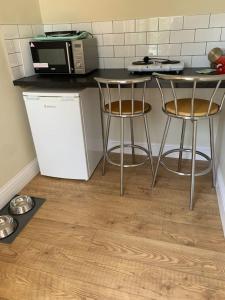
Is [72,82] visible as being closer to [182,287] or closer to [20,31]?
[20,31]

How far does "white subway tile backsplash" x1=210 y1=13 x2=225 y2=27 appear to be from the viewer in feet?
6.36

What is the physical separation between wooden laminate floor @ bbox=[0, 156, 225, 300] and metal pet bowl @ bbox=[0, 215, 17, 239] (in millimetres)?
93

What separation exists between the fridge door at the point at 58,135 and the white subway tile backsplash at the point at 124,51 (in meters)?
0.69

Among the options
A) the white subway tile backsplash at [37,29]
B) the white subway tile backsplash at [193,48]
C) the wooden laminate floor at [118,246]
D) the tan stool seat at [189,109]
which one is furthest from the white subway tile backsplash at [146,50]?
the wooden laminate floor at [118,246]

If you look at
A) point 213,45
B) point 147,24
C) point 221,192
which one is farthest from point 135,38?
point 221,192

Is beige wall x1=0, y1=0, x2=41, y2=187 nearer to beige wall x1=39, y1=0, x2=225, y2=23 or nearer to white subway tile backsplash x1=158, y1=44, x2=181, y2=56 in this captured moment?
beige wall x1=39, y1=0, x2=225, y2=23

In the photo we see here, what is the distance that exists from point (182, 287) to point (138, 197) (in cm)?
81

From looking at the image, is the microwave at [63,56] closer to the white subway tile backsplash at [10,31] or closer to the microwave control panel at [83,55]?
the microwave control panel at [83,55]

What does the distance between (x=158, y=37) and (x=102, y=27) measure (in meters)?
0.51

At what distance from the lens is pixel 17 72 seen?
207cm

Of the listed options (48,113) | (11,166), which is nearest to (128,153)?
(48,113)

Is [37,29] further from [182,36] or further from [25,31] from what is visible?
[182,36]

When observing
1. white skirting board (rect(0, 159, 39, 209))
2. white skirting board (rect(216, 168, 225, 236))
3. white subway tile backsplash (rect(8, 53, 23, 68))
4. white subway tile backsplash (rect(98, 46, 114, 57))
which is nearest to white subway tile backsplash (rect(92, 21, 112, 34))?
white subway tile backsplash (rect(98, 46, 114, 57))

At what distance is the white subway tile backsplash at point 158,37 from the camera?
2107mm
